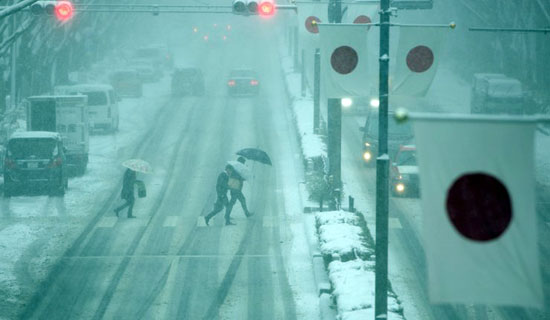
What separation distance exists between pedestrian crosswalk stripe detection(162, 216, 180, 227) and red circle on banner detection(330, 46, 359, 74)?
930 centimetres

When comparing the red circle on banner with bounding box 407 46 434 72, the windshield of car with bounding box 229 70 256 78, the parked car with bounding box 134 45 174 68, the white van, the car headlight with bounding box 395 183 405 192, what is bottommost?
the car headlight with bounding box 395 183 405 192

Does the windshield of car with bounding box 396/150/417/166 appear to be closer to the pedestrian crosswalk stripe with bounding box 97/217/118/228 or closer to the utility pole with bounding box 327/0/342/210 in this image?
the utility pole with bounding box 327/0/342/210

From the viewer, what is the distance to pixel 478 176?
27.4 feet

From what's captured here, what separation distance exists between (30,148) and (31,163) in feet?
1.44

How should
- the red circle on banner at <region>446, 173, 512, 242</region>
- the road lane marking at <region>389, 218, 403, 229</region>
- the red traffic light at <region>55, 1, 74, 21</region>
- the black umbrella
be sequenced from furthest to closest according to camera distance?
the black umbrella, the road lane marking at <region>389, 218, 403, 229</region>, the red traffic light at <region>55, 1, 74, 21</region>, the red circle on banner at <region>446, 173, 512, 242</region>

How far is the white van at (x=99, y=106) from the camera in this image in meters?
38.0

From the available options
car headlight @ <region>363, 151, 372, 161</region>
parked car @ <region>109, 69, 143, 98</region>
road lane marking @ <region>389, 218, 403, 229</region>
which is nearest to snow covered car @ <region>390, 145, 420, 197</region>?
road lane marking @ <region>389, 218, 403, 229</region>

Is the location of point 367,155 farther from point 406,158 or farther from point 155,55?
point 155,55

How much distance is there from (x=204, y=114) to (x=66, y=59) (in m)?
13.9

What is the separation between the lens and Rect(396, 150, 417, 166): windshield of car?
87.9 ft

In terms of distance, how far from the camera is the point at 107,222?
23359 mm

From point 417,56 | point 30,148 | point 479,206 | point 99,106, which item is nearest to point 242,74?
point 99,106

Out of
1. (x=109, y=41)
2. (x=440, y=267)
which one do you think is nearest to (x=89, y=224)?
(x=440, y=267)

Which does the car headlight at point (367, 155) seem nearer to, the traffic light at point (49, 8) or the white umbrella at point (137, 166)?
the white umbrella at point (137, 166)
